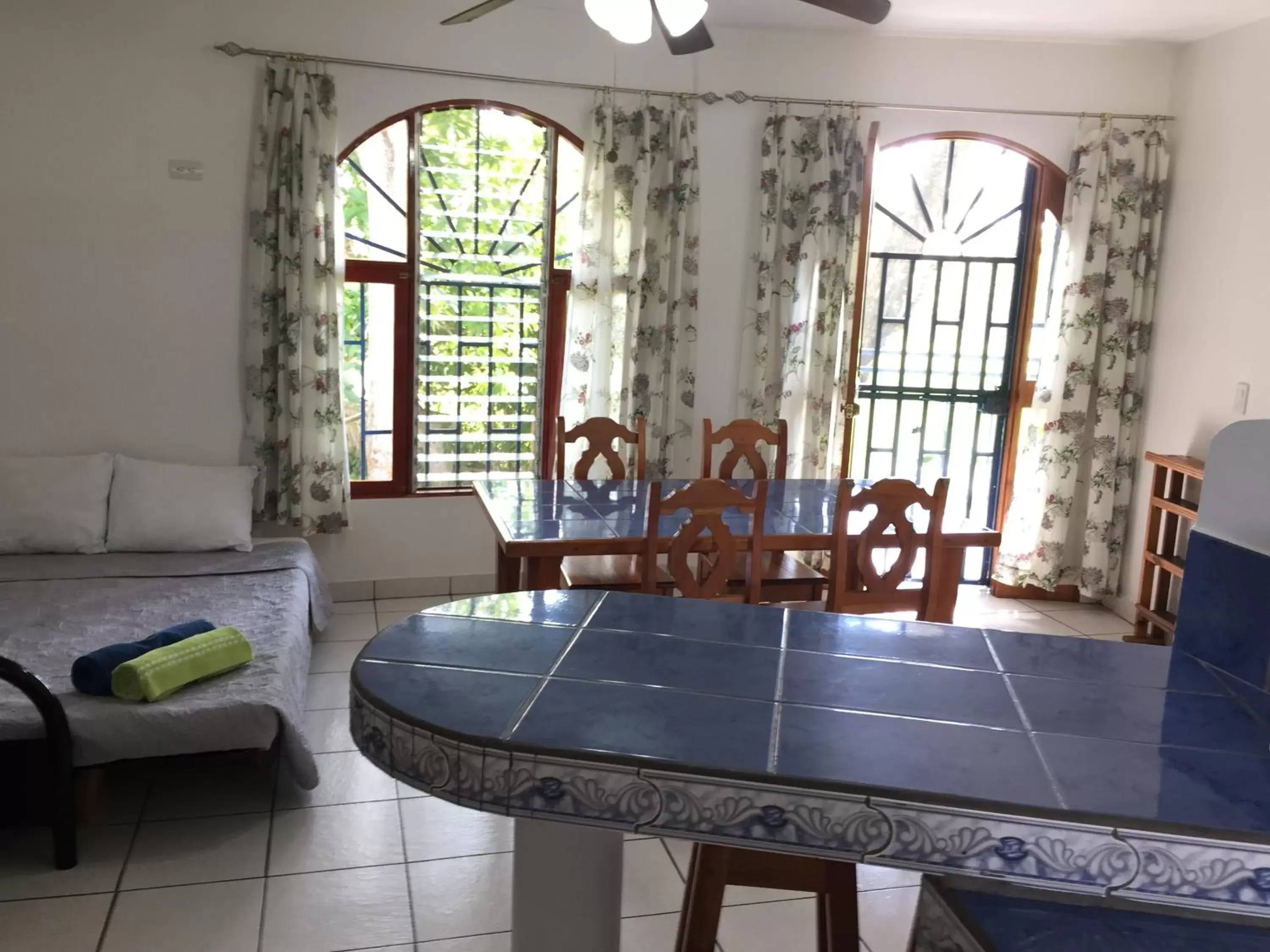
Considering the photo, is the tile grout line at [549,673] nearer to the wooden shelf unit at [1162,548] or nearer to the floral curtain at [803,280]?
the floral curtain at [803,280]

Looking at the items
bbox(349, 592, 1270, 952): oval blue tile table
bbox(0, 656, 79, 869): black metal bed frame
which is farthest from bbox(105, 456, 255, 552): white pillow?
bbox(349, 592, 1270, 952): oval blue tile table

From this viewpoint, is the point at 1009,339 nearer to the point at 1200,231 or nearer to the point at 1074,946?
the point at 1200,231

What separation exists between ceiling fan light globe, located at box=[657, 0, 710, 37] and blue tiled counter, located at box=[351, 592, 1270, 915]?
1.60 meters

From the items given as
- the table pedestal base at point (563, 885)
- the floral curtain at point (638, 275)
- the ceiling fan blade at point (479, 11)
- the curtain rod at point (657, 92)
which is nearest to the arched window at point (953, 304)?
the curtain rod at point (657, 92)

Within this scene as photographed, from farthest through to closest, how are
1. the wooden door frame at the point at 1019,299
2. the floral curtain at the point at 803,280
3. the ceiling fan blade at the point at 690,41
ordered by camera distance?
the wooden door frame at the point at 1019,299
the floral curtain at the point at 803,280
the ceiling fan blade at the point at 690,41

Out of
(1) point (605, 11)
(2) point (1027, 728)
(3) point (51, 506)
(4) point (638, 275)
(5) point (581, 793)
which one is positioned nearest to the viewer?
(5) point (581, 793)

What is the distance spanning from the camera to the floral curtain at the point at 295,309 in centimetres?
397

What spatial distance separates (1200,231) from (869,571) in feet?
8.20

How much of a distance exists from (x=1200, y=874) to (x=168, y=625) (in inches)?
116

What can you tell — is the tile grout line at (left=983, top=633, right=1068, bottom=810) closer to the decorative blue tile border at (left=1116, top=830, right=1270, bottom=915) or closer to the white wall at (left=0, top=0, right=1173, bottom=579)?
the decorative blue tile border at (left=1116, top=830, right=1270, bottom=915)

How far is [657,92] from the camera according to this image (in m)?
4.35

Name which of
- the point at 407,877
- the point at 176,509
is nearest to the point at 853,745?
the point at 407,877

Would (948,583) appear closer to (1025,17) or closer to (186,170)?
(1025,17)

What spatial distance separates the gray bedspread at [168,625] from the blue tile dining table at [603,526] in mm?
744
